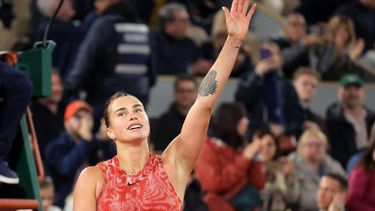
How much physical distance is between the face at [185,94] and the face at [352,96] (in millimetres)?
2015

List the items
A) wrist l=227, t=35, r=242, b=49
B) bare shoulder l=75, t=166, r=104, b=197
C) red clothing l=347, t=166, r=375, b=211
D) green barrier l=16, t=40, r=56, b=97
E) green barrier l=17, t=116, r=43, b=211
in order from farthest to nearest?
red clothing l=347, t=166, r=375, b=211
green barrier l=16, t=40, r=56, b=97
green barrier l=17, t=116, r=43, b=211
wrist l=227, t=35, r=242, b=49
bare shoulder l=75, t=166, r=104, b=197

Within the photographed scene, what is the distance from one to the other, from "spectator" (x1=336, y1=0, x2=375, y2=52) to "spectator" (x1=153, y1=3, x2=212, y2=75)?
2.44 m

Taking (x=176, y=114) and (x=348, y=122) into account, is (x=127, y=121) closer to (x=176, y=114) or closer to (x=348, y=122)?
(x=176, y=114)

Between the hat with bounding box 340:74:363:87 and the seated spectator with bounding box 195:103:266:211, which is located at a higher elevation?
the hat with bounding box 340:74:363:87

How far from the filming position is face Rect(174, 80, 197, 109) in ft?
37.6

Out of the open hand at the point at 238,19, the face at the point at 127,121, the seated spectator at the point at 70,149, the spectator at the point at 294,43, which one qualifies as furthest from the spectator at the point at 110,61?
the face at the point at 127,121

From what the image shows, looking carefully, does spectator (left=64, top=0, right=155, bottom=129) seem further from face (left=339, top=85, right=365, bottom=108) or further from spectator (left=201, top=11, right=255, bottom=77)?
face (left=339, top=85, right=365, bottom=108)

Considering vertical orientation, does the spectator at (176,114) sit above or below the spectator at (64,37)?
below

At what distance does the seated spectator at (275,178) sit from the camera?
431 inches

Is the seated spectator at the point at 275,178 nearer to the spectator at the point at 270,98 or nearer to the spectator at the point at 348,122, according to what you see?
the spectator at the point at 270,98

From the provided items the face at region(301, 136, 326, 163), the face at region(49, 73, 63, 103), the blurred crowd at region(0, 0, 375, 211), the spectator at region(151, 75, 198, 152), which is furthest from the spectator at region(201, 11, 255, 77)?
the face at region(49, 73, 63, 103)

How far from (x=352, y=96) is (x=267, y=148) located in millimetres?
1969

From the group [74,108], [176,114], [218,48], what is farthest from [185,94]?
[218,48]

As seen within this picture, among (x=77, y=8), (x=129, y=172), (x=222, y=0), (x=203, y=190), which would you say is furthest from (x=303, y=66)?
(x=129, y=172)
